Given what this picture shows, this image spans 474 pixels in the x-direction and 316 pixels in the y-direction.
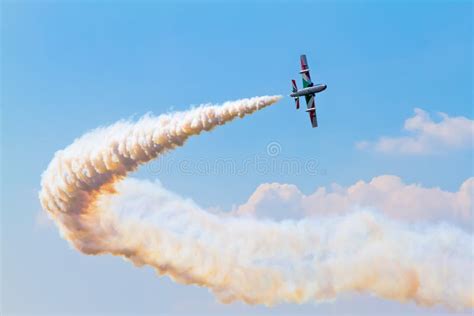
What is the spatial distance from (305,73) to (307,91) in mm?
3498

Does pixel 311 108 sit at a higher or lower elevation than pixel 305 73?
lower

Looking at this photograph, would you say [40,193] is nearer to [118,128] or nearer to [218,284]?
[118,128]

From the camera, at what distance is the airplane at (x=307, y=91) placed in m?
63.1

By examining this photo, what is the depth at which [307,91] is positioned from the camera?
63062 mm

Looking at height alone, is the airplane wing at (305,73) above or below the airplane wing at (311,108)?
above

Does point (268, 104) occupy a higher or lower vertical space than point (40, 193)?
higher

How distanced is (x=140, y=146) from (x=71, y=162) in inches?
263

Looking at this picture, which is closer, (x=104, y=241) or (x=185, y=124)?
(x=185, y=124)

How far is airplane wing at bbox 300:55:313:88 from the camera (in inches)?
2564

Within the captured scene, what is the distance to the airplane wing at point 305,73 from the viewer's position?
6512 cm

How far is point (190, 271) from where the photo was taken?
66750 mm

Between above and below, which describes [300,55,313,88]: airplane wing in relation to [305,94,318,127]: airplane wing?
above

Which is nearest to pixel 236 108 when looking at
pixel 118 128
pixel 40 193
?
pixel 118 128

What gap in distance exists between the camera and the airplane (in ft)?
207
